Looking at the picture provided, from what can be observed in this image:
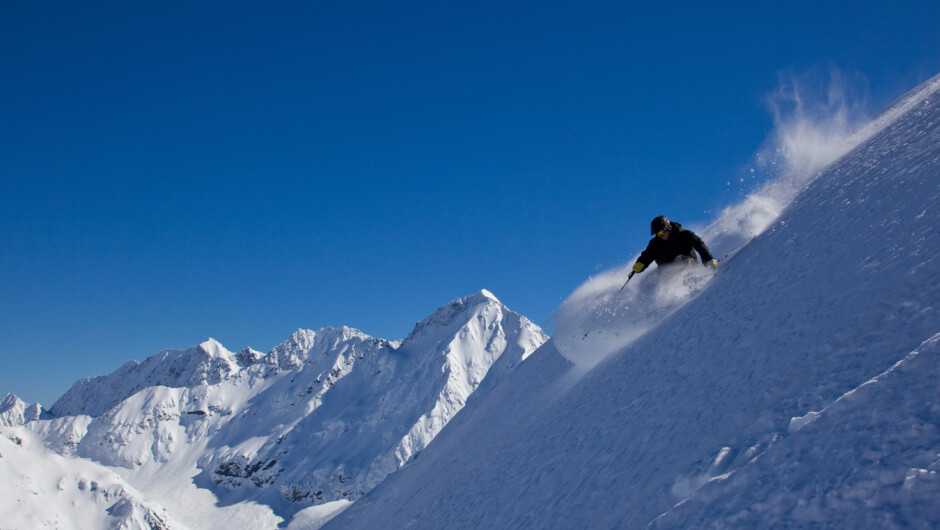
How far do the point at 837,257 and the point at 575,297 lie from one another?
8.37 m

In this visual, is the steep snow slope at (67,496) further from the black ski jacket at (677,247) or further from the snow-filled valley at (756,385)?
the black ski jacket at (677,247)

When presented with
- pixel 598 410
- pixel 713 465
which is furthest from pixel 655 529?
pixel 598 410

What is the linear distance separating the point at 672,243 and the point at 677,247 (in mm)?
126

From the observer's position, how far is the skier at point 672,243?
1015 cm

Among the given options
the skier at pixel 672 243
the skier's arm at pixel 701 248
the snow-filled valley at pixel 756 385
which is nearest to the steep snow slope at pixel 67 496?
the snow-filled valley at pixel 756 385

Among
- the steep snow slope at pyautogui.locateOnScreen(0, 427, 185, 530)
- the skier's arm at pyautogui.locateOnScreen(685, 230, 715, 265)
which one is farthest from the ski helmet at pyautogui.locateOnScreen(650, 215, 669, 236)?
the steep snow slope at pyautogui.locateOnScreen(0, 427, 185, 530)

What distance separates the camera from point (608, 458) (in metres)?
5.71

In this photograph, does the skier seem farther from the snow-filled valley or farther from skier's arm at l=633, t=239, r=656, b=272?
the snow-filled valley

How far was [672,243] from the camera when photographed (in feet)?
34.3

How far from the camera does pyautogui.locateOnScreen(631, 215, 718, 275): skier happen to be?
33.3ft

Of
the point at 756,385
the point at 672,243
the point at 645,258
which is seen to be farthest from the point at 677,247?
the point at 756,385

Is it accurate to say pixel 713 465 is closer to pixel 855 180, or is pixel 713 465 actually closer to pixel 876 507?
pixel 876 507

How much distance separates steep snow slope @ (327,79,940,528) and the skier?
3.18 feet

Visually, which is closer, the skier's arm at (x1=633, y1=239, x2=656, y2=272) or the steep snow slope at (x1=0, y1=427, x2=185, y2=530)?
the skier's arm at (x1=633, y1=239, x2=656, y2=272)
